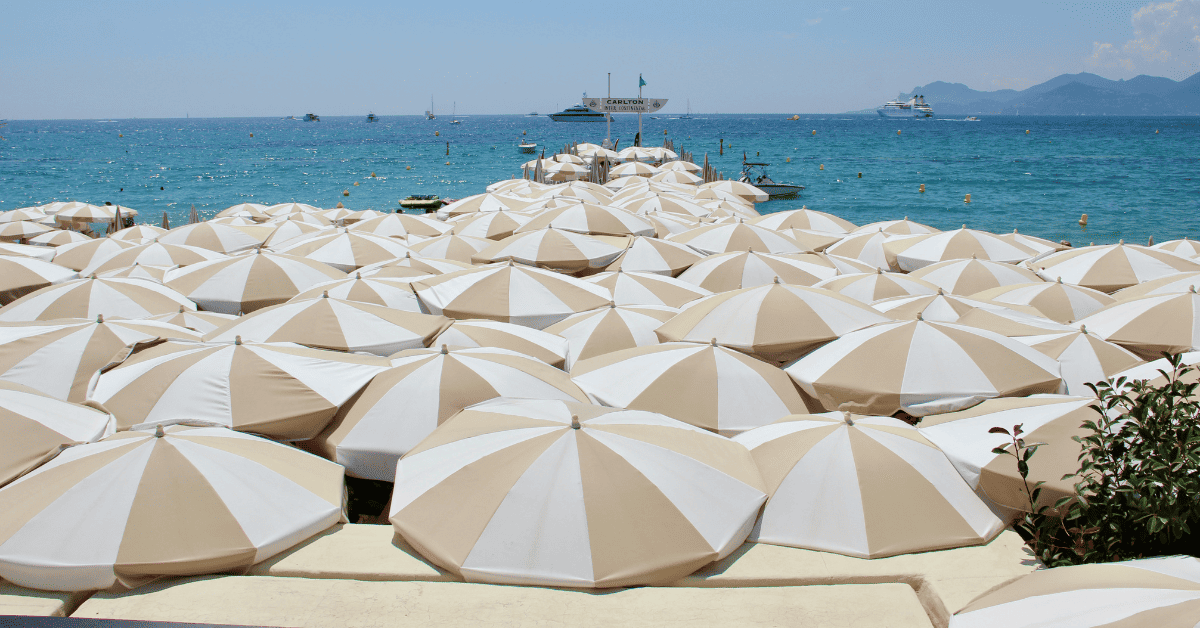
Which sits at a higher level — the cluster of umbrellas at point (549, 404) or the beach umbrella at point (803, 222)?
the beach umbrella at point (803, 222)

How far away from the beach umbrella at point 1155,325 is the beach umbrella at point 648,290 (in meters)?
3.99

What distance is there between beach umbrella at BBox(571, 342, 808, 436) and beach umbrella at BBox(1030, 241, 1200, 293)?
6.14 m

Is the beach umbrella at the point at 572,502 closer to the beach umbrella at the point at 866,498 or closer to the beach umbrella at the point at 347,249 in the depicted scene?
the beach umbrella at the point at 866,498

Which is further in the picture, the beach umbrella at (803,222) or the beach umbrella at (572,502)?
the beach umbrella at (803,222)

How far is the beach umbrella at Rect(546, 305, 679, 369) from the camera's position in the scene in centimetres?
747

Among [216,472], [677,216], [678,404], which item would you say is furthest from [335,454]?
[677,216]

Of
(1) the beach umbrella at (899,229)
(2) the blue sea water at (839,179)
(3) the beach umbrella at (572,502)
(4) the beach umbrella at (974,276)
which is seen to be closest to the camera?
(3) the beach umbrella at (572,502)

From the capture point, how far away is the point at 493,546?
3.68 meters

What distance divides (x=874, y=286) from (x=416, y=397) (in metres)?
5.94

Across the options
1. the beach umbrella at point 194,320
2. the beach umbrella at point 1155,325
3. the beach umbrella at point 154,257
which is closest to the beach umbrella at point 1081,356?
the beach umbrella at point 1155,325

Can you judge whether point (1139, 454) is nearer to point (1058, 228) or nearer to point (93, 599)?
point (93, 599)

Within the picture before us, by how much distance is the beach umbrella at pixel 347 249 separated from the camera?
36.3 ft

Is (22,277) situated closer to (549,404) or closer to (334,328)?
(334,328)

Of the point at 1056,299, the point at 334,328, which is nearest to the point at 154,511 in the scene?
the point at 334,328
